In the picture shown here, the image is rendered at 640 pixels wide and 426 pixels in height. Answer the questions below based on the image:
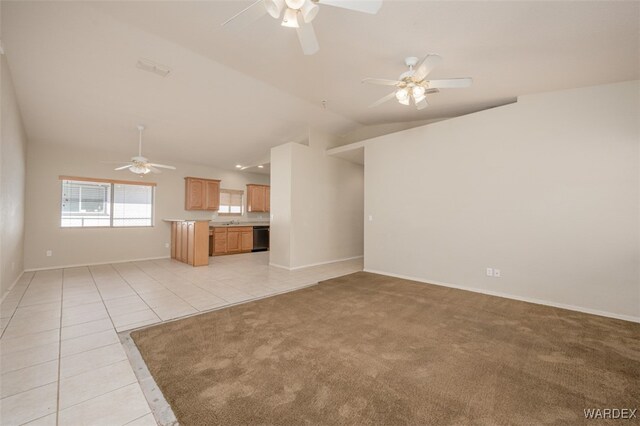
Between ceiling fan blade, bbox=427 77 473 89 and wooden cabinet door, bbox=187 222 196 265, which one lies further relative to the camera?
wooden cabinet door, bbox=187 222 196 265

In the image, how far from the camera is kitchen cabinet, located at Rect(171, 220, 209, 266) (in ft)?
18.9

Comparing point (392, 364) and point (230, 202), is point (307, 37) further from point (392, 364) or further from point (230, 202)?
point (230, 202)

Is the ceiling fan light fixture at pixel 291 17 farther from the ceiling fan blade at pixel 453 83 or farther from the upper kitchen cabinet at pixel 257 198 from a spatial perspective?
the upper kitchen cabinet at pixel 257 198

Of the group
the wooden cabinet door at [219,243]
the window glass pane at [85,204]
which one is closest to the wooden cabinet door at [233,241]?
the wooden cabinet door at [219,243]

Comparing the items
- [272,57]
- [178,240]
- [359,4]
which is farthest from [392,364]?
[178,240]

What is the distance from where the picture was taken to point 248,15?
1.82 meters

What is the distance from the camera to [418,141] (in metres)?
4.62

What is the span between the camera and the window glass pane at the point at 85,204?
18.3 ft

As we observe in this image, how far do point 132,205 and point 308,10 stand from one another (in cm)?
689

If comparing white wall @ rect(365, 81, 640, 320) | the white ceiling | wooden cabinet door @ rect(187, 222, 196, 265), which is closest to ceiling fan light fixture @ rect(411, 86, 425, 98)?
the white ceiling

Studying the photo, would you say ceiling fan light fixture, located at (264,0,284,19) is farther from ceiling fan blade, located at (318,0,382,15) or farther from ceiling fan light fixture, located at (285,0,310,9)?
ceiling fan blade, located at (318,0,382,15)

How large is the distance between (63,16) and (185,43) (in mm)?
1181

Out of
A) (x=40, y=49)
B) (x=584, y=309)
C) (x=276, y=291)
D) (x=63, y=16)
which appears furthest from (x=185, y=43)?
(x=584, y=309)

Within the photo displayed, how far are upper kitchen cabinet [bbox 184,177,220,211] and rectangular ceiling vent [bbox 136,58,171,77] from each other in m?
3.99
